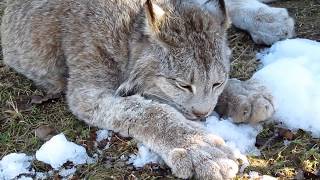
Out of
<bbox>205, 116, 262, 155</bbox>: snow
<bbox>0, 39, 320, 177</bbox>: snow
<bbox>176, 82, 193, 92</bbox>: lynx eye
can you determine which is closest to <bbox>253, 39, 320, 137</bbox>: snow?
<bbox>0, 39, 320, 177</bbox>: snow

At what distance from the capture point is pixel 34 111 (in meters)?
3.92

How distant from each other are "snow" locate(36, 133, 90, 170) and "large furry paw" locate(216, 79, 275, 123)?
0.90 meters

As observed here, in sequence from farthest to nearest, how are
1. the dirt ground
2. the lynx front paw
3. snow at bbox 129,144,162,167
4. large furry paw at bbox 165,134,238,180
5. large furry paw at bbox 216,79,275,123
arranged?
1. the lynx front paw
2. large furry paw at bbox 216,79,275,123
3. snow at bbox 129,144,162,167
4. the dirt ground
5. large furry paw at bbox 165,134,238,180

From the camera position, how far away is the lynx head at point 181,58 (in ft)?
11.1

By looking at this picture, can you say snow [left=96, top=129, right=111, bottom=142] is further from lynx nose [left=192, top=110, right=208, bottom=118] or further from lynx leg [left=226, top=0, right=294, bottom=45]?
lynx leg [left=226, top=0, right=294, bottom=45]

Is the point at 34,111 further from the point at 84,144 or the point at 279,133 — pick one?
the point at 279,133

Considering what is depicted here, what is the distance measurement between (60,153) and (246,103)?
113cm

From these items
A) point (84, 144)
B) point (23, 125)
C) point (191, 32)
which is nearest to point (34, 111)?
point (23, 125)

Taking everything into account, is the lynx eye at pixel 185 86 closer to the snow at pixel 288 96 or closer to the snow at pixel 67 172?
the snow at pixel 288 96

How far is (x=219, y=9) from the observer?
3.64 metres

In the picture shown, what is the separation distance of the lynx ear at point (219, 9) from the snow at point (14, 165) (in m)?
1.40

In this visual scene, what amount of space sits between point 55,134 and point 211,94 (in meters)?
1.00

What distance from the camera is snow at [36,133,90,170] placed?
132 inches

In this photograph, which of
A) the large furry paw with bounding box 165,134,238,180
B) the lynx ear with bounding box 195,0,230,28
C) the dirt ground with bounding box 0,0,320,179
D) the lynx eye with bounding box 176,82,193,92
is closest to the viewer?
the large furry paw with bounding box 165,134,238,180
